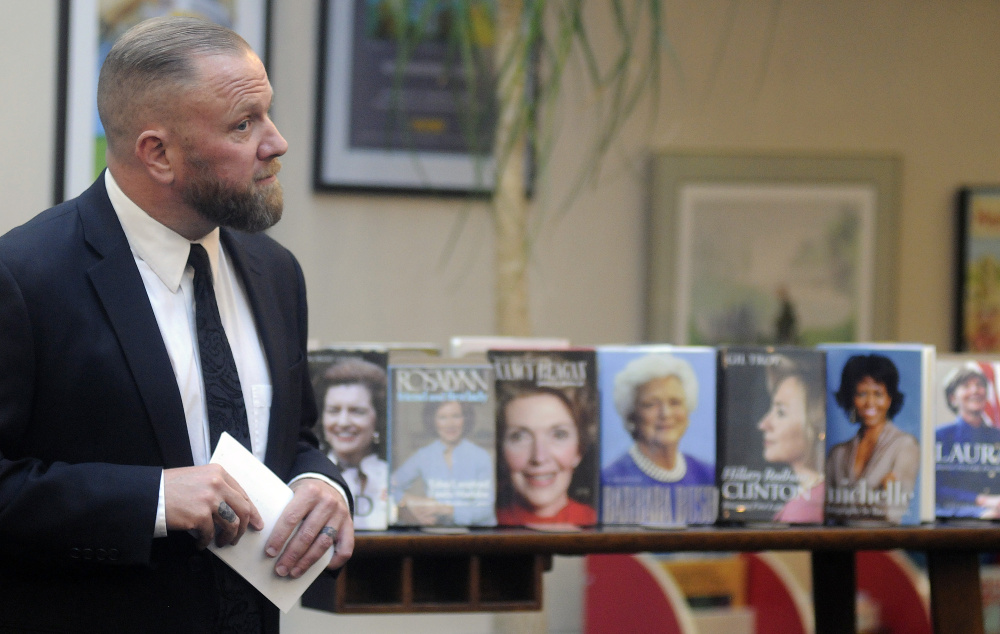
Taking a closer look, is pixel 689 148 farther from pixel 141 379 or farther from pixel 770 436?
pixel 141 379

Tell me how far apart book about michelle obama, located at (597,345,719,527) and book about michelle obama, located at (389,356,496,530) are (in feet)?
0.64

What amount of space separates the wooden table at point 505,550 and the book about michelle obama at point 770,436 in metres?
0.04

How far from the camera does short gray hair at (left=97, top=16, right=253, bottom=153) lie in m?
1.03

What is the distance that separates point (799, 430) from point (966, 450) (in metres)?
0.30

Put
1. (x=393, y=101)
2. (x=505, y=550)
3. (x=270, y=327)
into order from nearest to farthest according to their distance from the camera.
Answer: (x=270, y=327)
(x=505, y=550)
(x=393, y=101)

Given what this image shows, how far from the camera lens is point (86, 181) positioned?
190 cm

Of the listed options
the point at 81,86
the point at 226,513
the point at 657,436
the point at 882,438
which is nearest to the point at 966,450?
the point at 882,438

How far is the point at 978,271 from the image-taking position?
2688 millimetres

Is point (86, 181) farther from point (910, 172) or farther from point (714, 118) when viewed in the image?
point (910, 172)

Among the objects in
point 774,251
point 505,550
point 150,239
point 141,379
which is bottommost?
point 505,550

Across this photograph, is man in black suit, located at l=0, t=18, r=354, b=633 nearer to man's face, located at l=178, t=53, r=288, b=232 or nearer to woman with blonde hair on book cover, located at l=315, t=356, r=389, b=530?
man's face, located at l=178, t=53, r=288, b=232

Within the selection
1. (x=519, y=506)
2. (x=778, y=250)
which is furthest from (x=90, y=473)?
(x=778, y=250)

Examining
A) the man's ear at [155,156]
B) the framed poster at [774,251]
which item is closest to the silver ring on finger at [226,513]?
the man's ear at [155,156]

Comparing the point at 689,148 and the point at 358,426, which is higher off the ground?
the point at 689,148
